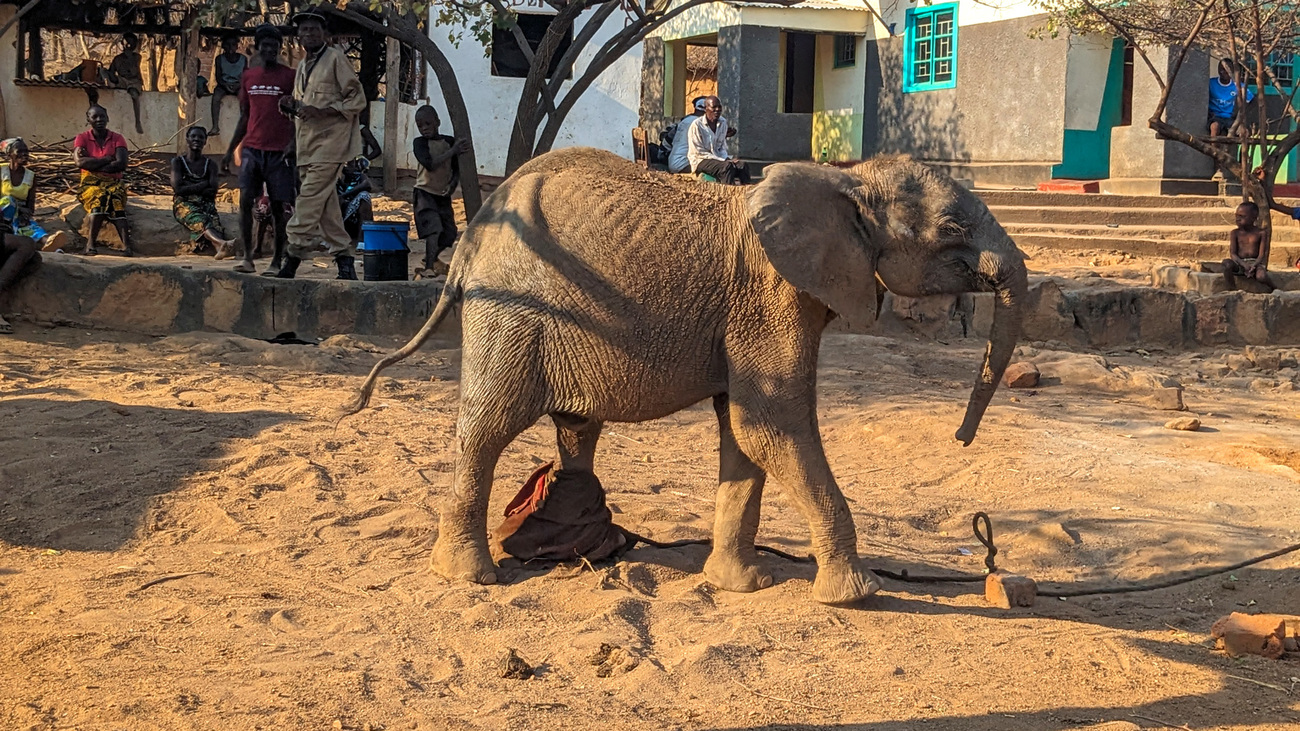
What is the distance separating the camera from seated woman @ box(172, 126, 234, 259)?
542 inches

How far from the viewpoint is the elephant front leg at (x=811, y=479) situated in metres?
4.85

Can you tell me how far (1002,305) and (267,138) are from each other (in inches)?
299

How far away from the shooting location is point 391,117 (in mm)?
19250

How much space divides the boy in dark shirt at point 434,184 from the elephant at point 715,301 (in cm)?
718

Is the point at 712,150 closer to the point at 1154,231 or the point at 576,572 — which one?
the point at 1154,231

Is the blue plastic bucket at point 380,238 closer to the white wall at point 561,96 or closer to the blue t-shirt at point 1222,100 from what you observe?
the white wall at point 561,96

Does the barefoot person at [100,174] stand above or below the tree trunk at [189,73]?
below

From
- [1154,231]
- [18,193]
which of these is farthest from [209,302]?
[1154,231]

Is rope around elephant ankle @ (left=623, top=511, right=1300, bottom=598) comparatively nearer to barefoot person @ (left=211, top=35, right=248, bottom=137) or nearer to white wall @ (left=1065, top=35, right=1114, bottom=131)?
white wall @ (left=1065, top=35, right=1114, bottom=131)

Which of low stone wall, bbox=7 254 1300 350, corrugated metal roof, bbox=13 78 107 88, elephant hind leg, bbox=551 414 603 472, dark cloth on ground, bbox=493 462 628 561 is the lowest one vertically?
dark cloth on ground, bbox=493 462 628 561

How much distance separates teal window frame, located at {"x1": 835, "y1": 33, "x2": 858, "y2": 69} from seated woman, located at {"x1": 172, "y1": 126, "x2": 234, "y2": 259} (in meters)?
13.3

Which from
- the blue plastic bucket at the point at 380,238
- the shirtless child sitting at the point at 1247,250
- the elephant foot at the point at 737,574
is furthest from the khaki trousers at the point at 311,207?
the shirtless child sitting at the point at 1247,250

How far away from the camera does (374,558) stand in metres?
5.41

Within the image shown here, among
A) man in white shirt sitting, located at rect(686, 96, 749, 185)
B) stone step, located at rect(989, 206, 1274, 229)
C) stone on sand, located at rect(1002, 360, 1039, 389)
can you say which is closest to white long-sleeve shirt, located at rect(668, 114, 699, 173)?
man in white shirt sitting, located at rect(686, 96, 749, 185)
